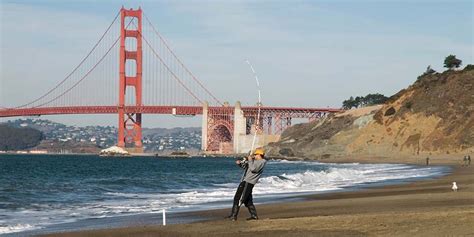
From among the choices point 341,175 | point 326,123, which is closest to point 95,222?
→ point 341,175

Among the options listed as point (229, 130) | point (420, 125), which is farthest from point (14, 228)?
point (229, 130)

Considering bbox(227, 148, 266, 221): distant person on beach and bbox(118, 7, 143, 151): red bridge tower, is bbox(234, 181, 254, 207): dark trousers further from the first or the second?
bbox(118, 7, 143, 151): red bridge tower

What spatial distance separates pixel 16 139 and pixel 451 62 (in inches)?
3841

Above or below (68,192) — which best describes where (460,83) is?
above

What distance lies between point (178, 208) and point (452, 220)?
8.55 metres

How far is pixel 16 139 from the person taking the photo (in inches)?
6481

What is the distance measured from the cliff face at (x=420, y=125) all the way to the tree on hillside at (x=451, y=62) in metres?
9.61

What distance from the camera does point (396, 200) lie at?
55.0ft

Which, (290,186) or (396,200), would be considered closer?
(396,200)

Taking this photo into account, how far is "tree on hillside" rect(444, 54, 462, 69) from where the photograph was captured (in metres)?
94.2

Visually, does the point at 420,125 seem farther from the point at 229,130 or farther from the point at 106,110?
the point at 229,130

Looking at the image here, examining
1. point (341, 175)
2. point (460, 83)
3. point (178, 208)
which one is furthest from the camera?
point (460, 83)

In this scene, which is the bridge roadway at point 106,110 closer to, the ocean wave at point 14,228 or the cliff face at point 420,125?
the cliff face at point 420,125

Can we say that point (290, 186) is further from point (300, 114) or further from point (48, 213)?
point (300, 114)
